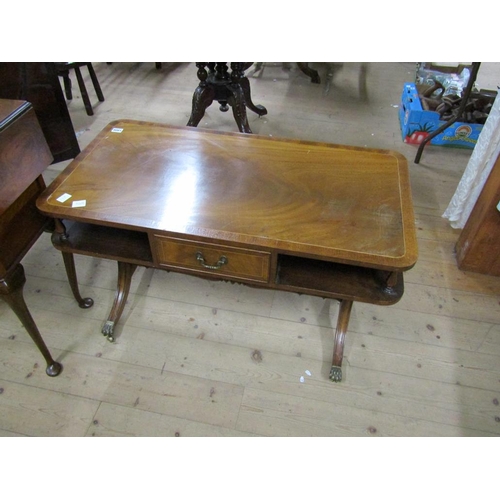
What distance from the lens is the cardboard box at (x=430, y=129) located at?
218 centimetres

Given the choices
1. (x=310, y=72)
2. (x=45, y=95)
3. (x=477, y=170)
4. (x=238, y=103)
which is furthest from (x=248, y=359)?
(x=310, y=72)

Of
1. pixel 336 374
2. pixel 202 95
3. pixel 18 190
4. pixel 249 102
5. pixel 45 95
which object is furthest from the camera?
pixel 249 102

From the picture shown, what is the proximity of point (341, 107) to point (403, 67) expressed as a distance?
3.13ft

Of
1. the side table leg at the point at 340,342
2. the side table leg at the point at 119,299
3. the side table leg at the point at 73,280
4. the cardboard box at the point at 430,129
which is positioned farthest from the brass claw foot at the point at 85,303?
the cardboard box at the point at 430,129

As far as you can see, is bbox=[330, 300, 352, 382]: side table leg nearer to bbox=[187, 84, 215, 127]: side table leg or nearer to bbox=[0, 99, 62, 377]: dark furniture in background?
bbox=[0, 99, 62, 377]: dark furniture in background

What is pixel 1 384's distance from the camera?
127 centimetres

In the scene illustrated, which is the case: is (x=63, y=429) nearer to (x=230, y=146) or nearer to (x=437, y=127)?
(x=230, y=146)

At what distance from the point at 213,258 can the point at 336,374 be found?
57 centimetres

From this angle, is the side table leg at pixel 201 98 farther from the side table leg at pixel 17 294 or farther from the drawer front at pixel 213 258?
the side table leg at pixel 17 294

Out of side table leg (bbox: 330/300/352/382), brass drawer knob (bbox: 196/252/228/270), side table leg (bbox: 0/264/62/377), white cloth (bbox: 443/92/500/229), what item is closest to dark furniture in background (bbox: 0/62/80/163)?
side table leg (bbox: 0/264/62/377)

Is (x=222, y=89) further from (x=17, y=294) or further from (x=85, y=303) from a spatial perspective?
(x=17, y=294)

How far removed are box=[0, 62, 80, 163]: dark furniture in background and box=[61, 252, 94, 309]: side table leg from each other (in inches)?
34.2

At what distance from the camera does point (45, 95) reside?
1.83 metres

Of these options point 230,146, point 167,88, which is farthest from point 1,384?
point 167,88
